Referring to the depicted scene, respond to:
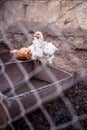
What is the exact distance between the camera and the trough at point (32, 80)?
5.65ft

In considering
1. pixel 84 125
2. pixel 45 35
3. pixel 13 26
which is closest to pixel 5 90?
pixel 84 125

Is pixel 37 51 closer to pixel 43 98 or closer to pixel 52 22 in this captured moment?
pixel 43 98

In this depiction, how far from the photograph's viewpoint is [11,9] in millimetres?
2855

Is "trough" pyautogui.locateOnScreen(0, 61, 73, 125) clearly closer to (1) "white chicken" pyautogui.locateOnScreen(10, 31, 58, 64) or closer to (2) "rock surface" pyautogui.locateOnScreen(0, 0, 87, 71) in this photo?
(1) "white chicken" pyautogui.locateOnScreen(10, 31, 58, 64)

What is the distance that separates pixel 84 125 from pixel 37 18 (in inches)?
48.4

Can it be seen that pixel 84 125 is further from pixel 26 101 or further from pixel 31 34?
pixel 31 34

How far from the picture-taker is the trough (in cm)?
172

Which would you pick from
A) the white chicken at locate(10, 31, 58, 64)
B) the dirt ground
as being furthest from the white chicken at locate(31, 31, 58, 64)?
the dirt ground

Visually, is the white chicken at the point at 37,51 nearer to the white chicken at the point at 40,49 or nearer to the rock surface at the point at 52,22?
the white chicken at the point at 40,49

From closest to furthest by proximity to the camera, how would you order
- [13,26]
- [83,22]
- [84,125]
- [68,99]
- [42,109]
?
[84,125]
[42,109]
[68,99]
[83,22]
[13,26]

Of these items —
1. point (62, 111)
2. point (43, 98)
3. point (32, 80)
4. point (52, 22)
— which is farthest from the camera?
point (52, 22)

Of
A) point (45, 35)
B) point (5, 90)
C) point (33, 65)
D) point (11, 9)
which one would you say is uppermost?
point (11, 9)

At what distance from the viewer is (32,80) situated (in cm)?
208

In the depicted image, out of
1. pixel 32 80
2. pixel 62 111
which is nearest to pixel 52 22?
pixel 32 80
